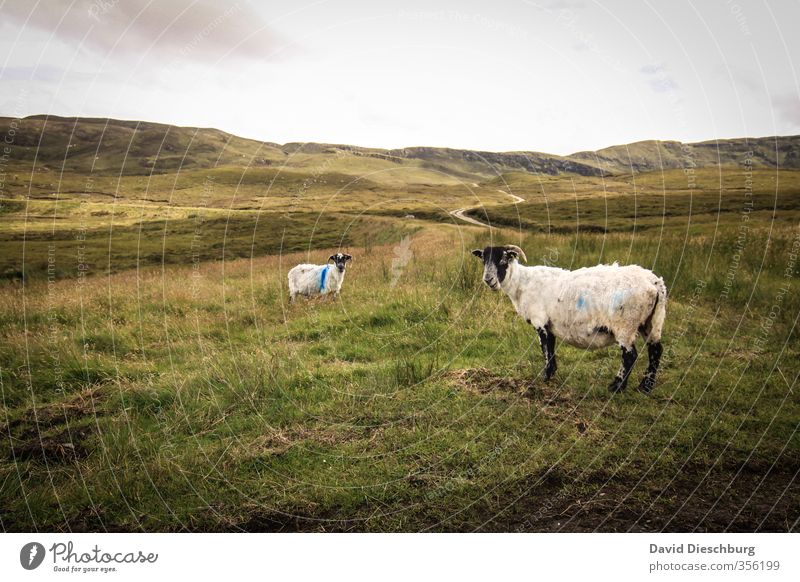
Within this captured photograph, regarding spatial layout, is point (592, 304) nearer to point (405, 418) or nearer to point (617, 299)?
point (617, 299)

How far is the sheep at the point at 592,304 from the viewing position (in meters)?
6.50

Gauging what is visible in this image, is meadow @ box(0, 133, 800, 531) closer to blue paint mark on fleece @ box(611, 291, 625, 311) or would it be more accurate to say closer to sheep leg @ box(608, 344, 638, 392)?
sheep leg @ box(608, 344, 638, 392)

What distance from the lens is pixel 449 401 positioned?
21.3 feet

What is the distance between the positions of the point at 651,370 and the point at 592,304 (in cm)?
132

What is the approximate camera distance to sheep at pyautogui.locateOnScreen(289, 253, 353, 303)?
14125 mm

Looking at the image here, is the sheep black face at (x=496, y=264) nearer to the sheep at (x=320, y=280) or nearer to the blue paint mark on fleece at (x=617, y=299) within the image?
the blue paint mark on fleece at (x=617, y=299)

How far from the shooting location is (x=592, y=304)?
22.1 feet

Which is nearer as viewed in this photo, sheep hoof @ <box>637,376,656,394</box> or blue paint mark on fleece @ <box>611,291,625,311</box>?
blue paint mark on fleece @ <box>611,291,625,311</box>
